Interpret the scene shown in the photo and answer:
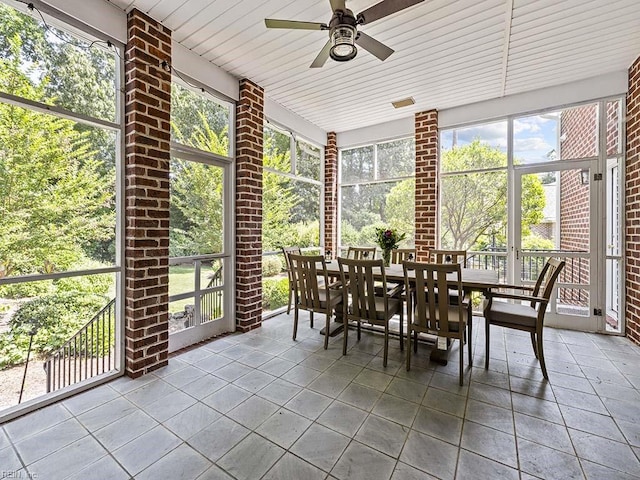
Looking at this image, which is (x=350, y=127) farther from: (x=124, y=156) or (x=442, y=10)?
(x=124, y=156)

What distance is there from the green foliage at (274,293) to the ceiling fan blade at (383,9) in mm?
3245

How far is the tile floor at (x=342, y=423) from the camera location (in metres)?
1.53

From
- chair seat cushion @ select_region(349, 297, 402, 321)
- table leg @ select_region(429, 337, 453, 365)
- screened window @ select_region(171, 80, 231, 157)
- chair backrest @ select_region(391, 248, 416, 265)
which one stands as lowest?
table leg @ select_region(429, 337, 453, 365)

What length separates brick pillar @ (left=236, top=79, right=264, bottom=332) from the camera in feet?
11.5

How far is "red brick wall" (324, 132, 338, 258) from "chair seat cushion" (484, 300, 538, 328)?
10.1 ft

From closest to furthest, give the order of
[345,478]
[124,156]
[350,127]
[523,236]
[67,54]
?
[345,478] → [67,54] → [124,156] → [523,236] → [350,127]

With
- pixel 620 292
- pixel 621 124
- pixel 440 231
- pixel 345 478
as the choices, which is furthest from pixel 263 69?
pixel 620 292

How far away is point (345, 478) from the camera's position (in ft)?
4.77

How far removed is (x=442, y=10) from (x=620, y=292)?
12.3 feet

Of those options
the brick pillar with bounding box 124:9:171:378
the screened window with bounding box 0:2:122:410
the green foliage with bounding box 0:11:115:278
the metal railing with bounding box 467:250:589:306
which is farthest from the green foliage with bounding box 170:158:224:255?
the metal railing with bounding box 467:250:589:306

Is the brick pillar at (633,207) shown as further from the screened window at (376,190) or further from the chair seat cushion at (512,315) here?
the screened window at (376,190)

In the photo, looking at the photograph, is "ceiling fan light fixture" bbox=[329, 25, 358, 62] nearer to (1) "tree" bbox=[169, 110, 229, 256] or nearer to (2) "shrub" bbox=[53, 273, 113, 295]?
(1) "tree" bbox=[169, 110, 229, 256]

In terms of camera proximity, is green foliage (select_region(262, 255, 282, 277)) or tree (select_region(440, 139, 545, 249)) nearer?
tree (select_region(440, 139, 545, 249))

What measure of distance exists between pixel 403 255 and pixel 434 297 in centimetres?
175
